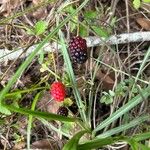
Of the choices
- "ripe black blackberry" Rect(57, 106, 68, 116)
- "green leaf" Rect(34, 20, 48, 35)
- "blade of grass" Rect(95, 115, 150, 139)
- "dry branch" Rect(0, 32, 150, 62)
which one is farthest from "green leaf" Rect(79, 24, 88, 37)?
"blade of grass" Rect(95, 115, 150, 139)

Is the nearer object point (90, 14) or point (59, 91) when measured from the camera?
point (59, 91)

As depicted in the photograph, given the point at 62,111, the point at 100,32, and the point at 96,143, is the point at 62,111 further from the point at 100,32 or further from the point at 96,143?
the point at 100,32

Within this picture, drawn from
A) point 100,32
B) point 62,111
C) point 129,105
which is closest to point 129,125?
point 129,105

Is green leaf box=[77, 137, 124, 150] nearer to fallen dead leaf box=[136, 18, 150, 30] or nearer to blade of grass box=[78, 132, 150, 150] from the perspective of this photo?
blade of grass box=[78, 132, 150, 150]

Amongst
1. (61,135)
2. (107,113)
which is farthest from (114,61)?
(61,135)

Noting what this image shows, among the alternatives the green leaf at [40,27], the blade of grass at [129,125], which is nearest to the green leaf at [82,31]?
the green leaf at [40,27]

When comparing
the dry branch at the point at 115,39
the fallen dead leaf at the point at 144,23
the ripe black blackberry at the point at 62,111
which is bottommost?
the ripe black blackberry at the point at 62,111

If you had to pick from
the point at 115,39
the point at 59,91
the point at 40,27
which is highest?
the point at 40,27

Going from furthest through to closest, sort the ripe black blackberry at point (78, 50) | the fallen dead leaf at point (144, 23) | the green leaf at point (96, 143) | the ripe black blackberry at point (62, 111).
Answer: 1. the fallen dead leaf at point (144, 23)
2. the ripe black blackberry at point (62, 111)
3. the ripe black blackberry at point (78, 50)
4. the green leaf at point (96, 143)

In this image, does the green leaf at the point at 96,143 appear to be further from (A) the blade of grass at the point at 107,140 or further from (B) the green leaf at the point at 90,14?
(B) the green leaf at the point at 90,14

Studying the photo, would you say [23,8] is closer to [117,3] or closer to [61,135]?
[117,3]

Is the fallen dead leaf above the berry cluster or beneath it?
above
